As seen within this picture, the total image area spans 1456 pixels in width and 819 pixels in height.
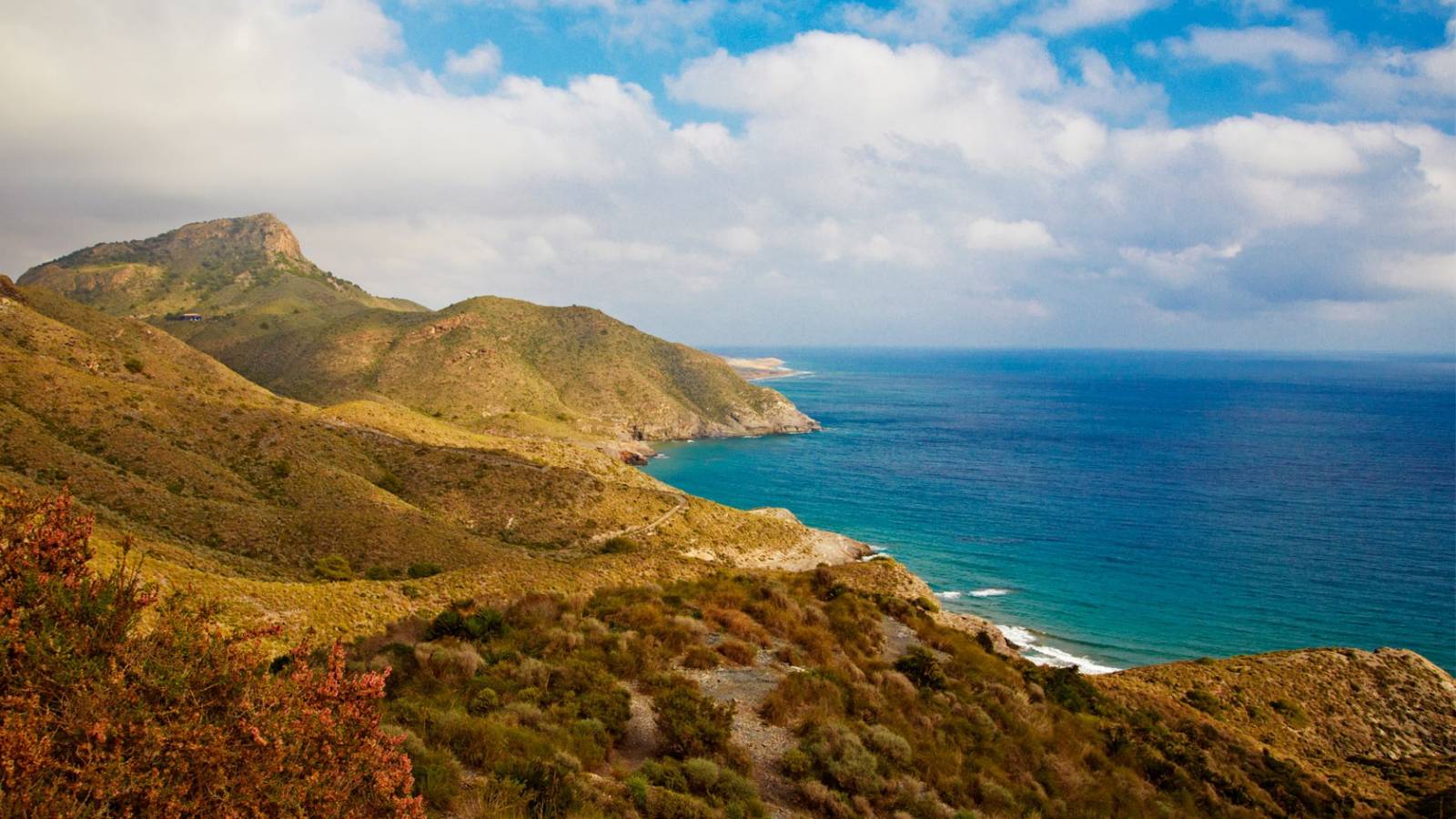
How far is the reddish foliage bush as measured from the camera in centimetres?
500

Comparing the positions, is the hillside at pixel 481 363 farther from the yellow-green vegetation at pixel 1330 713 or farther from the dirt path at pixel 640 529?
the yellow-green vegetation at pixel 1330 713

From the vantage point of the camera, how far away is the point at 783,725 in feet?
48.9

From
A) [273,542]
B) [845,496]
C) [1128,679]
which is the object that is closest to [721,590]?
[1128,679]

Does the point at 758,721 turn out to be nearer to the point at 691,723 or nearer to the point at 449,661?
the point at 691,723

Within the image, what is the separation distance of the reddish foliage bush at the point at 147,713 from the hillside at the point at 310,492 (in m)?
16.7

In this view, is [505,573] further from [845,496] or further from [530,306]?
[530,306]

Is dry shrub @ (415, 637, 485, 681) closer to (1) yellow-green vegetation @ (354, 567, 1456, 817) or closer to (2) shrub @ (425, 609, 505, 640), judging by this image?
(1) yellow-green vegetation @ (354, 567, 1456, 817)

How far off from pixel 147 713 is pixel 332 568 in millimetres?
32229

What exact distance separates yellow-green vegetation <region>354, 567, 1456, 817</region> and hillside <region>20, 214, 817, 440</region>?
302 ft

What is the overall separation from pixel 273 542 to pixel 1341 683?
52.1 meters

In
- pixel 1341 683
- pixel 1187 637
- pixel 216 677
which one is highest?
pixel 216 677

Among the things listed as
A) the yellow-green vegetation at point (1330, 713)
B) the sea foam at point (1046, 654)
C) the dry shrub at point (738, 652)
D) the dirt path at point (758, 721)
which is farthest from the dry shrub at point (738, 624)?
the sea foam at point (1046, 654)

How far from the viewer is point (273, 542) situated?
117ft

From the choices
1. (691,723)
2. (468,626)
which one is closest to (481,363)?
(468,626)
